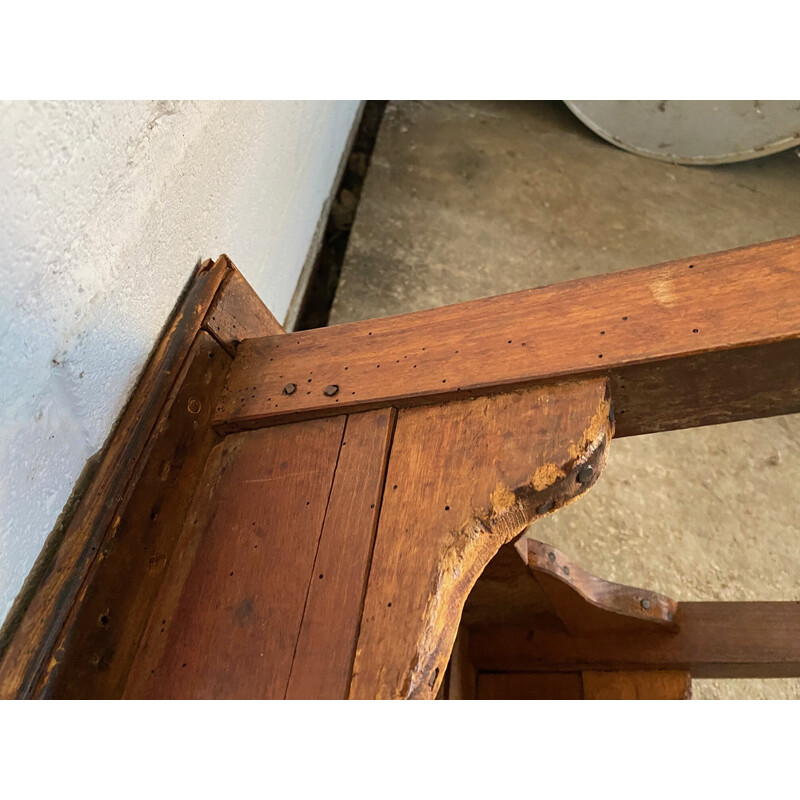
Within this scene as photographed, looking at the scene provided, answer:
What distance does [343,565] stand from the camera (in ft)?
2.12

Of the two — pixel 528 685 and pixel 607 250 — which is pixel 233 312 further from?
pixel 607 250

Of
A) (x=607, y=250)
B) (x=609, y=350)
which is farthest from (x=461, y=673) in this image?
(x=607, y=250)

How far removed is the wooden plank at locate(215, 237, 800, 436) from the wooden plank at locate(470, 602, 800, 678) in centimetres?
56

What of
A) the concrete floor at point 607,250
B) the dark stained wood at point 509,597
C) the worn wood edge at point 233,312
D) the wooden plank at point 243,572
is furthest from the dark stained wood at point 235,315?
the concrete floor at point 607,250

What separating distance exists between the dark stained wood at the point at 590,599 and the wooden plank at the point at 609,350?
1.21 feet

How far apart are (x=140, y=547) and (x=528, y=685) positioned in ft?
2.70

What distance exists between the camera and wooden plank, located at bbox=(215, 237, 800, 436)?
630 millimetres

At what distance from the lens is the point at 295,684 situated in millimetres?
589

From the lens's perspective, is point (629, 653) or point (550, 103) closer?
point (629, 653)

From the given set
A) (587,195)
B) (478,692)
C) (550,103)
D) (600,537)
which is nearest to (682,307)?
(478,692)

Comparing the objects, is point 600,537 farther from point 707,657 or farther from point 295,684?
point 295,684

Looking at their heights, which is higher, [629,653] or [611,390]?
[611,390]

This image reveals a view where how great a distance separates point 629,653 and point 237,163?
103cm
